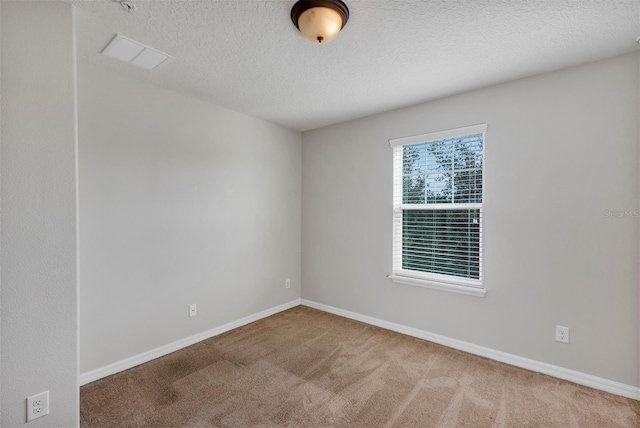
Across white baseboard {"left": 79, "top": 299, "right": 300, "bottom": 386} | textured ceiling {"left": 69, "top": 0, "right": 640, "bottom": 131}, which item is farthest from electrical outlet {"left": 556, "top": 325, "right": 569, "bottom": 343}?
white baseboard {"left": 79, "top": 299, "right": 300, "bottom": 386}

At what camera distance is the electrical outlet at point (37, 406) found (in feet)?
5.09

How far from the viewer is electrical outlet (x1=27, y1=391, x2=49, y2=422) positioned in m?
1.55

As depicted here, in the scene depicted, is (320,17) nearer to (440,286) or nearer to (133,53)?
(133,53)

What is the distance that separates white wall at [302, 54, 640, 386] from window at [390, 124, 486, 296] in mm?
98

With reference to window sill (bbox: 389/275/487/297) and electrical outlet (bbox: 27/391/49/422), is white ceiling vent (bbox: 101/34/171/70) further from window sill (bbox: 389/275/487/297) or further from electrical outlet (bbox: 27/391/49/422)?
window sill (bbox: 389/275/487/297)

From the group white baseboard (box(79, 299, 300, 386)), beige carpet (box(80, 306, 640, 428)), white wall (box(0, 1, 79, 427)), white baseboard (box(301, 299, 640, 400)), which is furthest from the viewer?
white baseboard (box(79, 299, 300, 386))

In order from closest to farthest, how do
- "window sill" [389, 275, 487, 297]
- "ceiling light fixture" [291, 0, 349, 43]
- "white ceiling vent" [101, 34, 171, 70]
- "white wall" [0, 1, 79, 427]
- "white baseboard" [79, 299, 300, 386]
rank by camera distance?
"white wall" [0, 1, 79, 427], "ceiling light fixture" [291, 0, 349, 43], "white ceiling vent" [101, 34, 171, 70], "white baseboard" [79, 299, 300, 386], "window sill" [389, 275, 487, 297]

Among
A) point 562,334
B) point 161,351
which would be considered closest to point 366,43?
point 562,334

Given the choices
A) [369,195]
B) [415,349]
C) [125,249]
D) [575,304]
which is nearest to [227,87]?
[125,249]

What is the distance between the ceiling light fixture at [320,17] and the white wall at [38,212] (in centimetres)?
132

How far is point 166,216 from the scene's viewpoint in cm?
280

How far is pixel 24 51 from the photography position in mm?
1534

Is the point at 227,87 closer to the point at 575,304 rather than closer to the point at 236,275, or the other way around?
the point at 236,275

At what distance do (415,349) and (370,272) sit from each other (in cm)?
98
